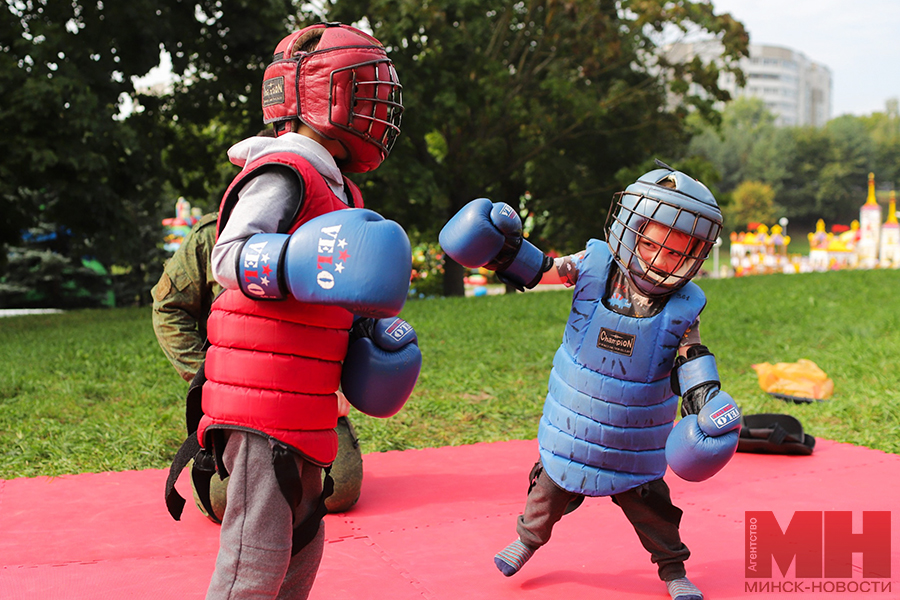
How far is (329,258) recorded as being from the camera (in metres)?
1.87

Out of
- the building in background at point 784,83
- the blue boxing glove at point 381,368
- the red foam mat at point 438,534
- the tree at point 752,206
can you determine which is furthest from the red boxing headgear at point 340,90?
the building in background at point 784,83

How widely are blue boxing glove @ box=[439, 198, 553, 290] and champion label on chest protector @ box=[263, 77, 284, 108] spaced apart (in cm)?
77

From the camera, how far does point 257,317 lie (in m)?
2.10

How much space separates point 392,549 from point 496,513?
2.43 ft

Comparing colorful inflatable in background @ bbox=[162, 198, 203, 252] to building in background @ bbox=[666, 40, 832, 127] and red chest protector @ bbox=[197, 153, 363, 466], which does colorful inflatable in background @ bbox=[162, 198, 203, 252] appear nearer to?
red chest protector @ bbox=[197, 153, 363, 466]

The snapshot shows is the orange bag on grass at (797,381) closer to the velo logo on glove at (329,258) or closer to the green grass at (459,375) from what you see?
the green grass at (459,375)

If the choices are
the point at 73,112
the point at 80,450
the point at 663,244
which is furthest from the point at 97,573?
the point at 73,112

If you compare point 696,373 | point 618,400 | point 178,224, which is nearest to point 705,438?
point 696,373

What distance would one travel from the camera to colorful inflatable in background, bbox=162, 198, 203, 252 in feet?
80.1

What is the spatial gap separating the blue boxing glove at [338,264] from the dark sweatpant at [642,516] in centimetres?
149

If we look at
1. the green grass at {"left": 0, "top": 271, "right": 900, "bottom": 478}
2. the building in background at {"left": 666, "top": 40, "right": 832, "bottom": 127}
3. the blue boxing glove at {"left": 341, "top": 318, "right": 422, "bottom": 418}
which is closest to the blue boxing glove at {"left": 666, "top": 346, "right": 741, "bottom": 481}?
the blue boxing glove at {"left": 341, "top": 318, "right": 422, "bottom": 418}

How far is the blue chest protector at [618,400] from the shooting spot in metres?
2.93

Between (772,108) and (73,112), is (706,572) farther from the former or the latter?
(772,108)

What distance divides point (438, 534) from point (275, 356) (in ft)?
6.56
